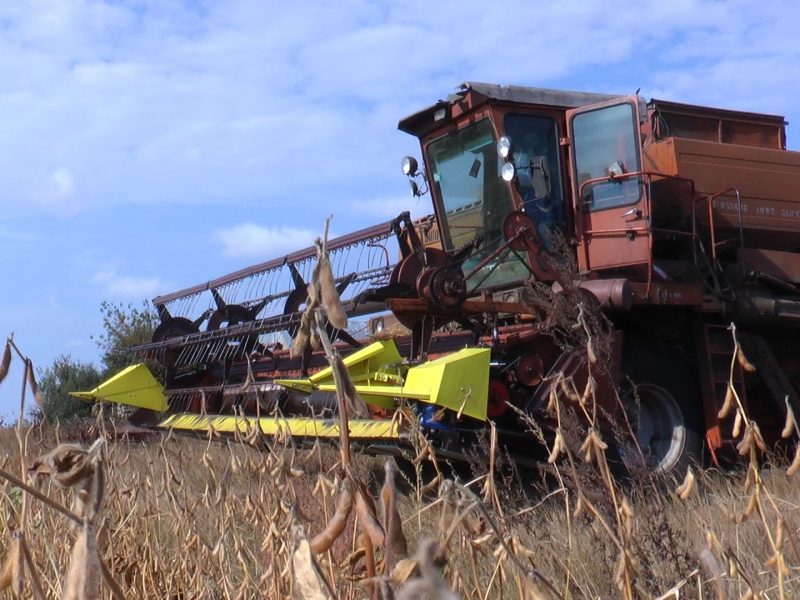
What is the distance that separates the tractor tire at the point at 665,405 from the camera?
21.5 feet

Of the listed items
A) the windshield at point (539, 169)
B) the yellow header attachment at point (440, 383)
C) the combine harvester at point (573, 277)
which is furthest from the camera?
the windshield at point (539, 169)

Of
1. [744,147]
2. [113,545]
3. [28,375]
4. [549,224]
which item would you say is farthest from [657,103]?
[28,375]

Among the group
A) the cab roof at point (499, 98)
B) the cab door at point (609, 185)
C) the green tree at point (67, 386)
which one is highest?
the cab roof at point (499, 98)

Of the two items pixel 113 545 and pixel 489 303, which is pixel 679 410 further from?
pixel 113 545

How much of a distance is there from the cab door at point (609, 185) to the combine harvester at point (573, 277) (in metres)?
0.01

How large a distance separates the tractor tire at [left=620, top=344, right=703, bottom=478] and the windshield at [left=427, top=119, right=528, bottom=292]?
1043 millimetres

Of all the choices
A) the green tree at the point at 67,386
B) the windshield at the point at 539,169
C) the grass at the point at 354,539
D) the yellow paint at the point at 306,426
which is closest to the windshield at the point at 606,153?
the windshield at the point at 539,169

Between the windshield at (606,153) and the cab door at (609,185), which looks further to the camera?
the windshield at (606,153)

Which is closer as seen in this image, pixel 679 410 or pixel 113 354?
pixel 679 410

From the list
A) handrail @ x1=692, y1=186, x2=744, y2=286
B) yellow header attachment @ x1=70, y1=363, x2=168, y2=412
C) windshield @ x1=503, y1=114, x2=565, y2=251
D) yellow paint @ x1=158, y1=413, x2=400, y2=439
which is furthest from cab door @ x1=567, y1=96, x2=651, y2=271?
yellow header attachment @ x1=70, y1=363, x2=168, y2=412

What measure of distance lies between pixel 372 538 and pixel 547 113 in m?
6.60

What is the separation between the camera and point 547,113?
7363 millimetres

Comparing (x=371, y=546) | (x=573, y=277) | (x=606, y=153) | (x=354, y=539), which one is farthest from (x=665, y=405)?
(x=371, y=546)

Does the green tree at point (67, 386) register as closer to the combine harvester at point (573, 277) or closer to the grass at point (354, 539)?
the combine harvester at point (573, 277)
